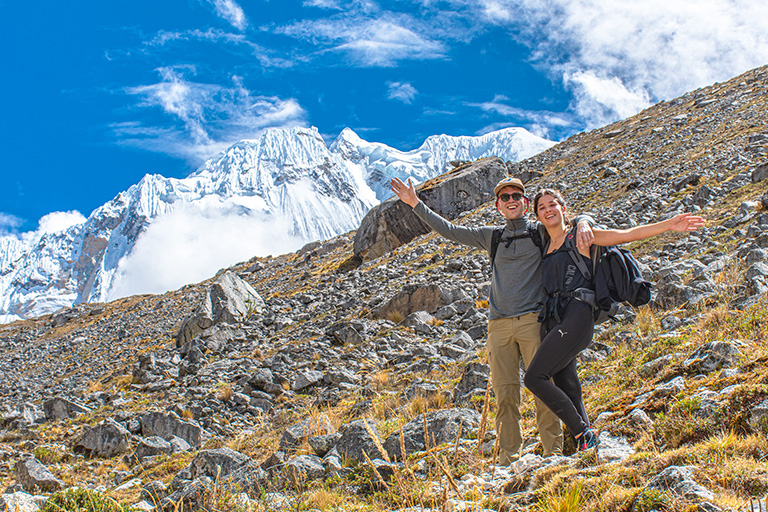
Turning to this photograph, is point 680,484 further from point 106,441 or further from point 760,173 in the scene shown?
point 760,173

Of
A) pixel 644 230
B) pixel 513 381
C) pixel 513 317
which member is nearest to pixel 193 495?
pixel 513 381

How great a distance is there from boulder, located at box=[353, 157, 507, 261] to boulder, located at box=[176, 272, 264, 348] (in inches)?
370

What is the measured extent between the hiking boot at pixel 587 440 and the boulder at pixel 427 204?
2362 cm

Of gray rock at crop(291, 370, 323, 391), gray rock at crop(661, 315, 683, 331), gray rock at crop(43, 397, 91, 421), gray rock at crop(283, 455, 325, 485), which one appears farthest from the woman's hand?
gray rock at crop(43, 397, 91, 421)

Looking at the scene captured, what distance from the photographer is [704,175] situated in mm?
18094

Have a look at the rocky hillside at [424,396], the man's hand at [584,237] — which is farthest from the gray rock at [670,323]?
the man's hand at [584,237]

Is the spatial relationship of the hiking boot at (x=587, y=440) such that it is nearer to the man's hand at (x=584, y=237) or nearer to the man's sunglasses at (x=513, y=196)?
the man's hand at (x=584, y=237)

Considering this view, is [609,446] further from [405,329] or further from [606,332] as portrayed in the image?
[405,329]

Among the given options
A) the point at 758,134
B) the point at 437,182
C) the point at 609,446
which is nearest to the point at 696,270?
the point at 609,446

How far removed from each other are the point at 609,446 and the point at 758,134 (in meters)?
22.9

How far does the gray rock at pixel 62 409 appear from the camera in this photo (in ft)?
36.8

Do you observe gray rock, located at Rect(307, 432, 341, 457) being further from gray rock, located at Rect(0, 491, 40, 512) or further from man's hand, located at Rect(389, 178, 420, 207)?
man's hand, located at Rect(389, 178, 420, 207)

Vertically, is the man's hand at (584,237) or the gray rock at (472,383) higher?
the man's hand at (584,237)

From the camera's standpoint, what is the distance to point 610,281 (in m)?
3.97
